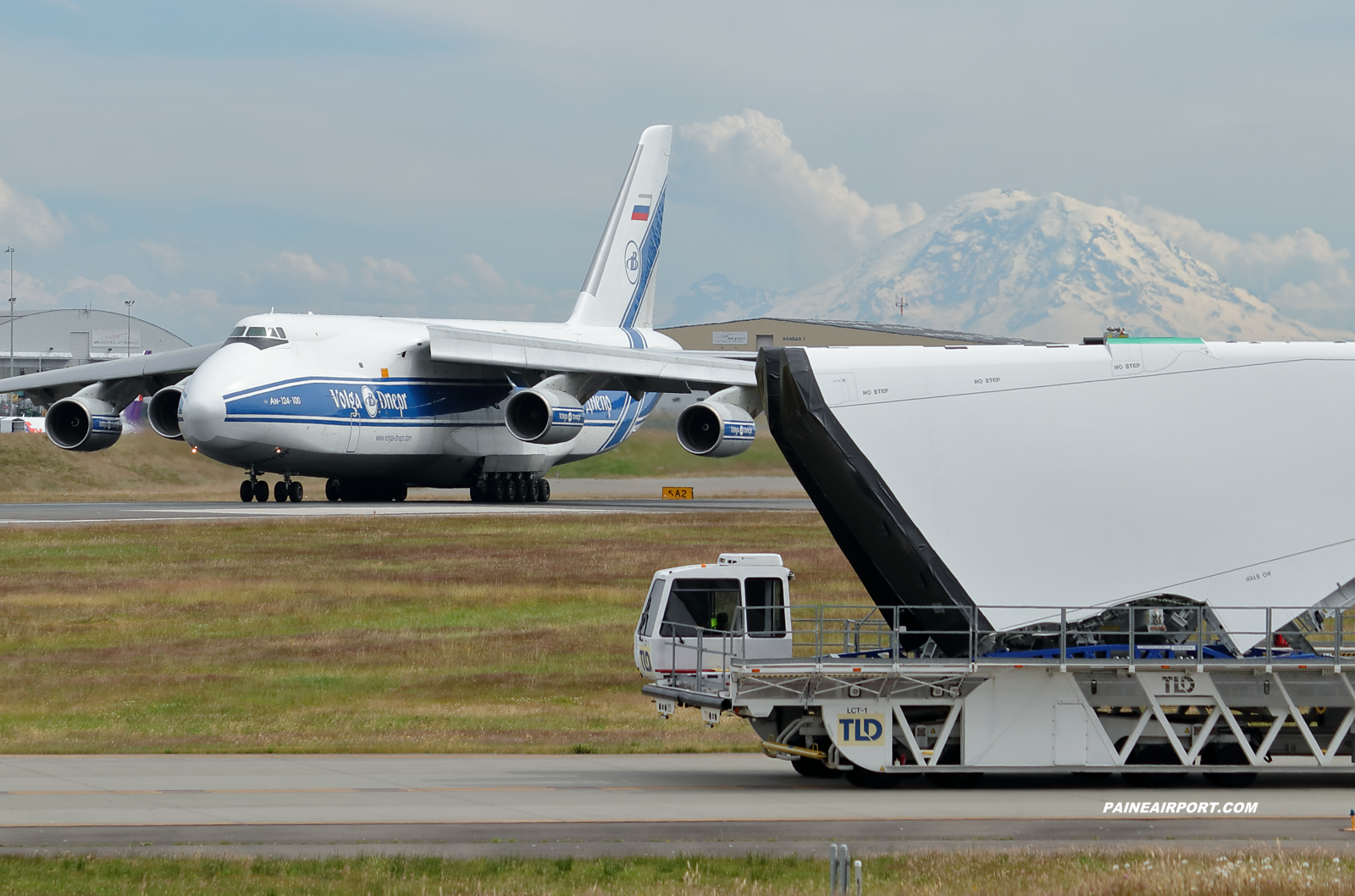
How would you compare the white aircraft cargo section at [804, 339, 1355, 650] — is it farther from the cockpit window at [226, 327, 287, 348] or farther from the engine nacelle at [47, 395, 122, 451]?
the engine nacelle at [47, 395, 122, 451]

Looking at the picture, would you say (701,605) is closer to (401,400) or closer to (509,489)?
(401,400)

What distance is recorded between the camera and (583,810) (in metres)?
14.4

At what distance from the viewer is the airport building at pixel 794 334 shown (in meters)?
91.7

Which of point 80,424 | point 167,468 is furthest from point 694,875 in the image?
point 167,468

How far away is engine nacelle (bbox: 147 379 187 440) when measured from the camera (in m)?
53.5

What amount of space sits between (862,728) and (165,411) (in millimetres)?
43354

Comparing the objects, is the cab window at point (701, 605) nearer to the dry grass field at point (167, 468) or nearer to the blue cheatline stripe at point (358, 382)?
the blue cheatline stripe at point (358, 382)

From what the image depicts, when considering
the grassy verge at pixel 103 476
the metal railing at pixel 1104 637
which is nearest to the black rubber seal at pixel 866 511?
the metal railing at pixel 1104 637

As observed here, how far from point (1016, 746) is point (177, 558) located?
27474 mm

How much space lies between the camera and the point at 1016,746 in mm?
15297

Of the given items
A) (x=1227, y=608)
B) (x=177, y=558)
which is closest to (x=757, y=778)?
(x=1227, y=608)

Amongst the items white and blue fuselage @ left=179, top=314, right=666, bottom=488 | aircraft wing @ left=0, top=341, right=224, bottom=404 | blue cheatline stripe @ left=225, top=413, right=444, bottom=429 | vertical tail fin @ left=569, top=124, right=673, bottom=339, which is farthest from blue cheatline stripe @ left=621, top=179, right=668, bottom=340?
aircraft wing @ left=0, top=341, right=224, bottom=404

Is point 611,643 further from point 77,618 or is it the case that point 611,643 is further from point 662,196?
point 662,196

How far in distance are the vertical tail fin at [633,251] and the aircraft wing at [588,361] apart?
270 inches
